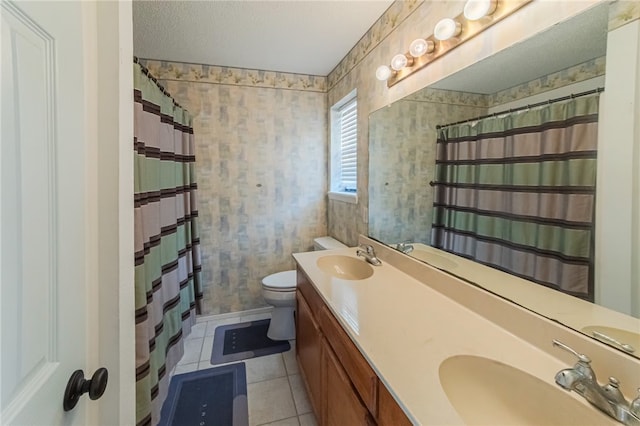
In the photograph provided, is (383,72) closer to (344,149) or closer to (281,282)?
(344,149)

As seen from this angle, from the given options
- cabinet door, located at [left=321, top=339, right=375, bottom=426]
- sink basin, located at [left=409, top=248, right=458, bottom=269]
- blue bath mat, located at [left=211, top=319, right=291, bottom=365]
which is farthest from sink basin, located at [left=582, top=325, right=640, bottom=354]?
blue bath mat, located at [left=211, top=319, right=291, bottom=365]

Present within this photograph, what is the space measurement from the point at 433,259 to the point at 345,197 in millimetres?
1189

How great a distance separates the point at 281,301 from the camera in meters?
2.22

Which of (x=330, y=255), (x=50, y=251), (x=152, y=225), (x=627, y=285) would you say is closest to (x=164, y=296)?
(x=152, y=225)

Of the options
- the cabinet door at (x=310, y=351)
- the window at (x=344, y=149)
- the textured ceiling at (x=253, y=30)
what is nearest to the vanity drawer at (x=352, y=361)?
the cabinet door at (x=310, y=351)

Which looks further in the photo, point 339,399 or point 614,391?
point 339,399

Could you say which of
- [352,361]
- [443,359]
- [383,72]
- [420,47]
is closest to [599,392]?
[443,359]

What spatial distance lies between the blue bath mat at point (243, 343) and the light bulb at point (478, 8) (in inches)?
93.4

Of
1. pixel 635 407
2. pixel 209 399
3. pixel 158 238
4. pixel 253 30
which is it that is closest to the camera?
pixel 635 407

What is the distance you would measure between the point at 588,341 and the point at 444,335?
37cm

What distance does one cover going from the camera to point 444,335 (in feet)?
3.09

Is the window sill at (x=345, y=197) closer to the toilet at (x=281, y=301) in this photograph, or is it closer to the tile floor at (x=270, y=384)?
the toilet at (x=281, y=301)

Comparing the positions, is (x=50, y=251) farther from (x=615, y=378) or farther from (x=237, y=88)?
(x=237, y=88)

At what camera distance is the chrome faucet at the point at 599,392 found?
60 centimetres
